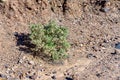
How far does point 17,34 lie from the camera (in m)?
7.11

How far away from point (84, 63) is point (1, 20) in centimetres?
201

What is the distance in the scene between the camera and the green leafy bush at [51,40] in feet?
21.6

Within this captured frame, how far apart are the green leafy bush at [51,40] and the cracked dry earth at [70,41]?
19 cm

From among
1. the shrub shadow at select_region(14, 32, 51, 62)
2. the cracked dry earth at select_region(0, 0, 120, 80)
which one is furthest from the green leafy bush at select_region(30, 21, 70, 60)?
the cracked dry earth at select_region(0, 0, 120, 80)

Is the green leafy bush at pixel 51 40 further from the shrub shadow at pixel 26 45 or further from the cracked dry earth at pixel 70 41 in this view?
the cracked dry earth at pixel 70 41

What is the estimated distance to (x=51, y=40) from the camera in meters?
6.70

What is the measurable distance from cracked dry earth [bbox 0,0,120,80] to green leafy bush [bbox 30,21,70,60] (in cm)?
19

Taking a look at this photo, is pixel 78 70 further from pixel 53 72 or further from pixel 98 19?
pixel 98 19

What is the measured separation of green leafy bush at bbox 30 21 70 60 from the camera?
6.59 metres

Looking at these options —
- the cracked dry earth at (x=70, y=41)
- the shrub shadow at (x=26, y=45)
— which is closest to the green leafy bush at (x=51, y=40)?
the shrub shadow at (x=26, y=45)

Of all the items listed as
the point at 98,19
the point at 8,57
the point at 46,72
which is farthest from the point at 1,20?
the point at 98,19

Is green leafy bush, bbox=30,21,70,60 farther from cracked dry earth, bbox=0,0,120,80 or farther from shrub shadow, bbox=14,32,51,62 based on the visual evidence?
cracked dry earth, bbox=0,0,120,80

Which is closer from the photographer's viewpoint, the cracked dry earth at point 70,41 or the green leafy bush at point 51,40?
the cracked dry earth at point 70,41

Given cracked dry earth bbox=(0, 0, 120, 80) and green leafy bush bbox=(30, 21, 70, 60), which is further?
green leafy bush bbox=(30, 21, 70, 60)
